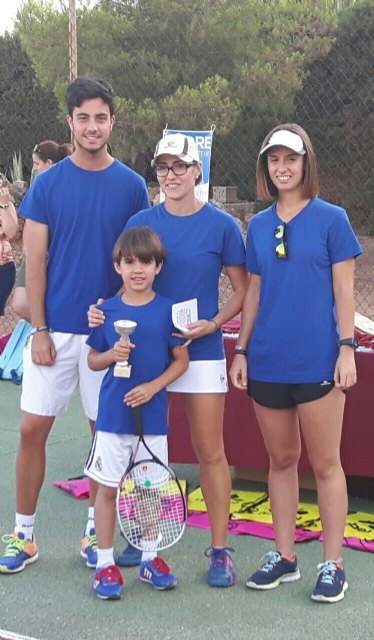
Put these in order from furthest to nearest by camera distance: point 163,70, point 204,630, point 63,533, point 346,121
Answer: point 163,70 → point 346,121 → point 63,533 → point 204,630

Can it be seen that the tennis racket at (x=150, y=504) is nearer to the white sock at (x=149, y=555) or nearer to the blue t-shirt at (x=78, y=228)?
the white sock at (x=149, y=555)

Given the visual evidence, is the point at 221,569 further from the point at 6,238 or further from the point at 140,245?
the point at 6,238

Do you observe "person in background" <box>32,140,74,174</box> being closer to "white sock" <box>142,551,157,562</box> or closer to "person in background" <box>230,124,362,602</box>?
"person in background" <box>230,124,362,602</box>

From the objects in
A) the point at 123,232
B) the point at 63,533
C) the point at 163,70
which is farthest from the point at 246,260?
the point at 163,70

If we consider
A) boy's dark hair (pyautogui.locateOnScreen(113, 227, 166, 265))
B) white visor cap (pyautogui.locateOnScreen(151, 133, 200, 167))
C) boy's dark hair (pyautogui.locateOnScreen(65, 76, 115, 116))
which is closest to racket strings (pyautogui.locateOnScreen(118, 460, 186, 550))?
boy's dark hair (pyautogui.locateOnScreen(113, 227, 166, 265))

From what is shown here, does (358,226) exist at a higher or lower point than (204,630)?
higher

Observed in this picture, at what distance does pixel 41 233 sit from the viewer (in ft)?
12.0

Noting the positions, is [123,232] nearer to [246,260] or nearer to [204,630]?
[246,260]

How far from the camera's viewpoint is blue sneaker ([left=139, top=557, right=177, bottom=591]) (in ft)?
11.7

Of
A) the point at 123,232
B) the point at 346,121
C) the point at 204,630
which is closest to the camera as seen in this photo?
the point at 204,630

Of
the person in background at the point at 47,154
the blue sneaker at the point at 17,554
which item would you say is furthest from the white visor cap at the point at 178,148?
the person in background at the point at 47,154

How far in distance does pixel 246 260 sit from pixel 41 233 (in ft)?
2.48

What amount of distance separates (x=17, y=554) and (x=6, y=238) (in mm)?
4332

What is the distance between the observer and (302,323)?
336 centimetres
